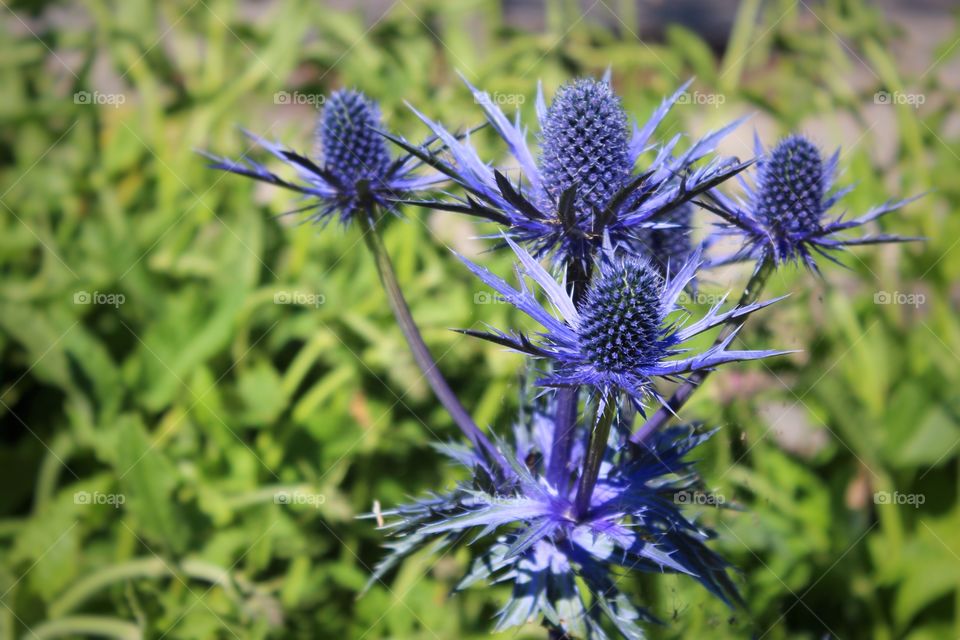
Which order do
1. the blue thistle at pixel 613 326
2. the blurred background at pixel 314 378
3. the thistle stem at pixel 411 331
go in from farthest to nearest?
the blurred background at pixel 314 378 < the thistle stem at pixel 411 331 < the blue thistle at pixel 613 326

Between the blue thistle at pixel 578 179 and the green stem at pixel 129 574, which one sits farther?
the green stem at pixel 129 574

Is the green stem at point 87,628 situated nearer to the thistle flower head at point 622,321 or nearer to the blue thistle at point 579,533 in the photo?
the blue thistle at point 579,533

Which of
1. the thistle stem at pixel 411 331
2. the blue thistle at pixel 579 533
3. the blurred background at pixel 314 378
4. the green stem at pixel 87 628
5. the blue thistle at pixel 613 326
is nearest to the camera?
the blue thistle at pixel 613 326

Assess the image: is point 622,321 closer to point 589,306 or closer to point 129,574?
point 589,306

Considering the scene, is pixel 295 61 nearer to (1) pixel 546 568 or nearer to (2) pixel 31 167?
(2) pixel 31 167

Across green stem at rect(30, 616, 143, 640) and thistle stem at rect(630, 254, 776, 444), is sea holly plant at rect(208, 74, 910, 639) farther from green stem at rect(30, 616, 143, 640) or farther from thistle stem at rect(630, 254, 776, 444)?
green stem at rect(30, 616, 143, 640)

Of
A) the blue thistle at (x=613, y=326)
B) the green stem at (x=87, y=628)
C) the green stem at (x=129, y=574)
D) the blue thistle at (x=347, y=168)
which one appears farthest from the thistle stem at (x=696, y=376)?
the green stem at (x=87, y=628)

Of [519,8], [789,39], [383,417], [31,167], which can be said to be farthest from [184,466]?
[519,8]

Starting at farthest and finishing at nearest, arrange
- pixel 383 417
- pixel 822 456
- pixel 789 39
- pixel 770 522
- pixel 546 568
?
pixel 789 39
pixel 822 456
pixel 383 417
pixel 770 522
pixel 546 568
